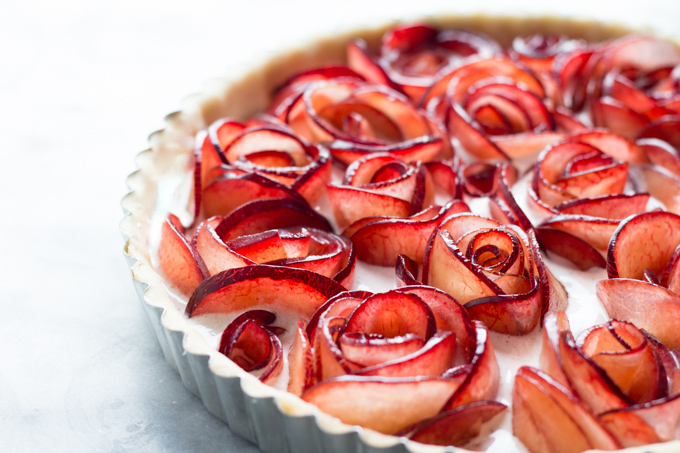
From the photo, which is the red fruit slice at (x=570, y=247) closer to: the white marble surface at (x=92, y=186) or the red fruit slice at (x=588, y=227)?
the red fruit slice at (x=588, y=227)

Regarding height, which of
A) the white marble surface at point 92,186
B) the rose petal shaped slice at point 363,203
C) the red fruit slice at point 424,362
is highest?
the rose petal shaped slice at point 363,203

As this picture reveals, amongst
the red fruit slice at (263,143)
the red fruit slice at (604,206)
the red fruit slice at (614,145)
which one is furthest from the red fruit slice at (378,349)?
the red fruit slice at (614,145)

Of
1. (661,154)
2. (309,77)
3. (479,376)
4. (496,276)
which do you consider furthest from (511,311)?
(309,77)

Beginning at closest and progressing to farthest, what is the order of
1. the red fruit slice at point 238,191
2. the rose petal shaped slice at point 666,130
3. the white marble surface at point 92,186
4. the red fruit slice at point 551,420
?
1. the red fruit slice at point 551,420
2. the white marble surface at point 92,186
3. the red fruit slice at point 238,191
4. the rose petal shaped slice at point 666,130

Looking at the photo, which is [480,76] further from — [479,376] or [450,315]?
[479,376]

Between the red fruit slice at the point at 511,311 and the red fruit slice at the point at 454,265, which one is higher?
the red fruit slice at the point at 454,265

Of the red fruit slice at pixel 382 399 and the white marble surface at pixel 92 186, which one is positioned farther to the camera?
the white marble surface at pixel 92 186

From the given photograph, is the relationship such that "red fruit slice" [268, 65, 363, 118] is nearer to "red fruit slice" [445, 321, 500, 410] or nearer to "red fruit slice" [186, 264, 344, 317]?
"red fruit slice" [186, 264, 344, 317]
